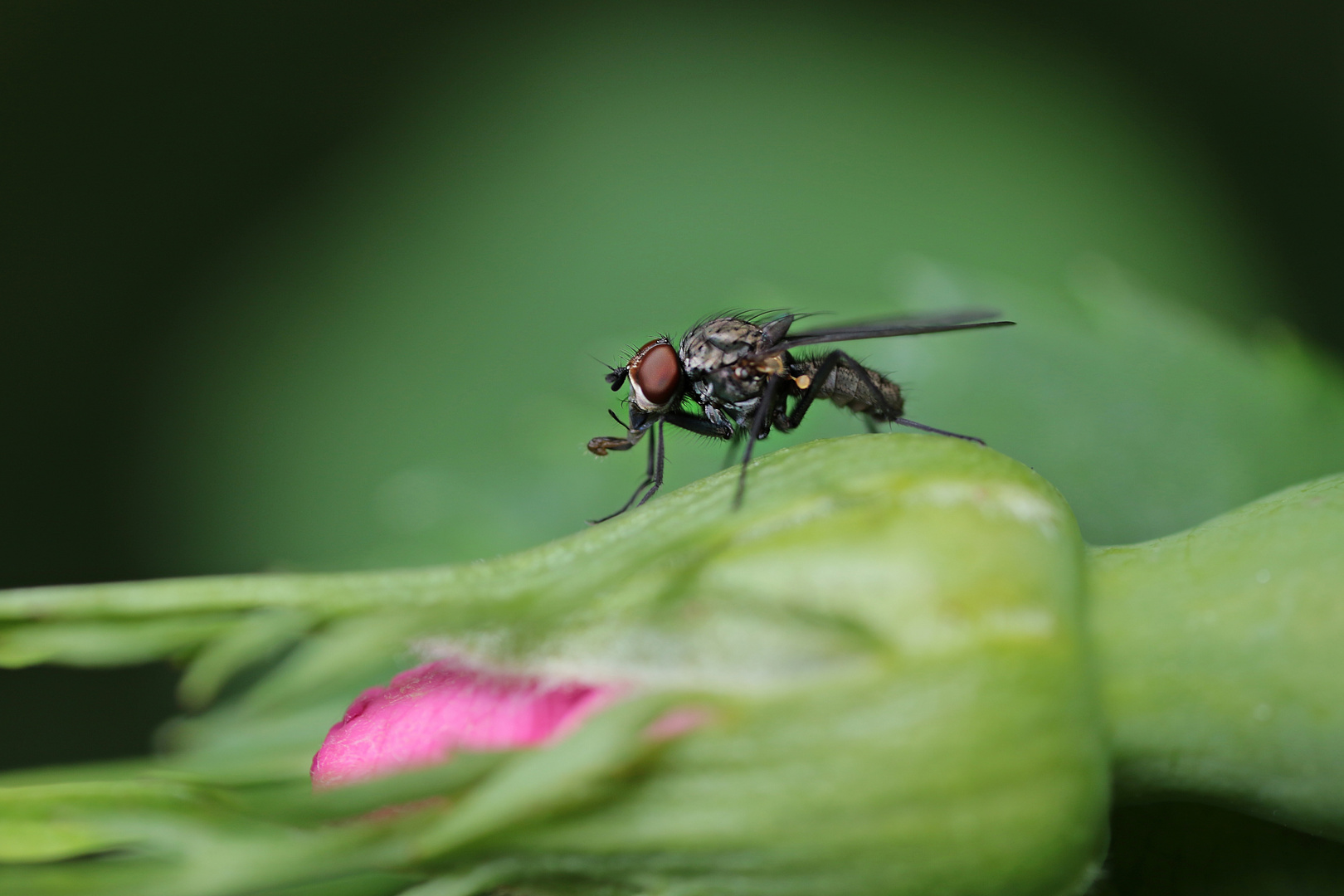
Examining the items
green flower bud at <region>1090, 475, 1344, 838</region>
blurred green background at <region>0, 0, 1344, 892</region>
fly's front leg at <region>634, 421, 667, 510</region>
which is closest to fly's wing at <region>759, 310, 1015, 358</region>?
fly's front leg at <region>634, 421, 667, 510</region>

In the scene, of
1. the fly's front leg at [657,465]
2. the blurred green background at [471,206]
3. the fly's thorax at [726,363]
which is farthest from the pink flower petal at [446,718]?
the blurred green background at [471,206]

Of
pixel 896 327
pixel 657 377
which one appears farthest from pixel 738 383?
pixel 896 327

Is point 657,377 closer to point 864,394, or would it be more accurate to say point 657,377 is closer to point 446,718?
point 864,394

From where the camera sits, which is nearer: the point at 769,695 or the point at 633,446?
the point at 769,695

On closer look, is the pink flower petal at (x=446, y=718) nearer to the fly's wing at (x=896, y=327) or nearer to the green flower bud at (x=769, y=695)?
the green flower bud at (x=769, y=695)

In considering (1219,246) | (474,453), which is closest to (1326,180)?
(1219,246)

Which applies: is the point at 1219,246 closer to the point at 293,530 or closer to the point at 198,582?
the point at 293,530
